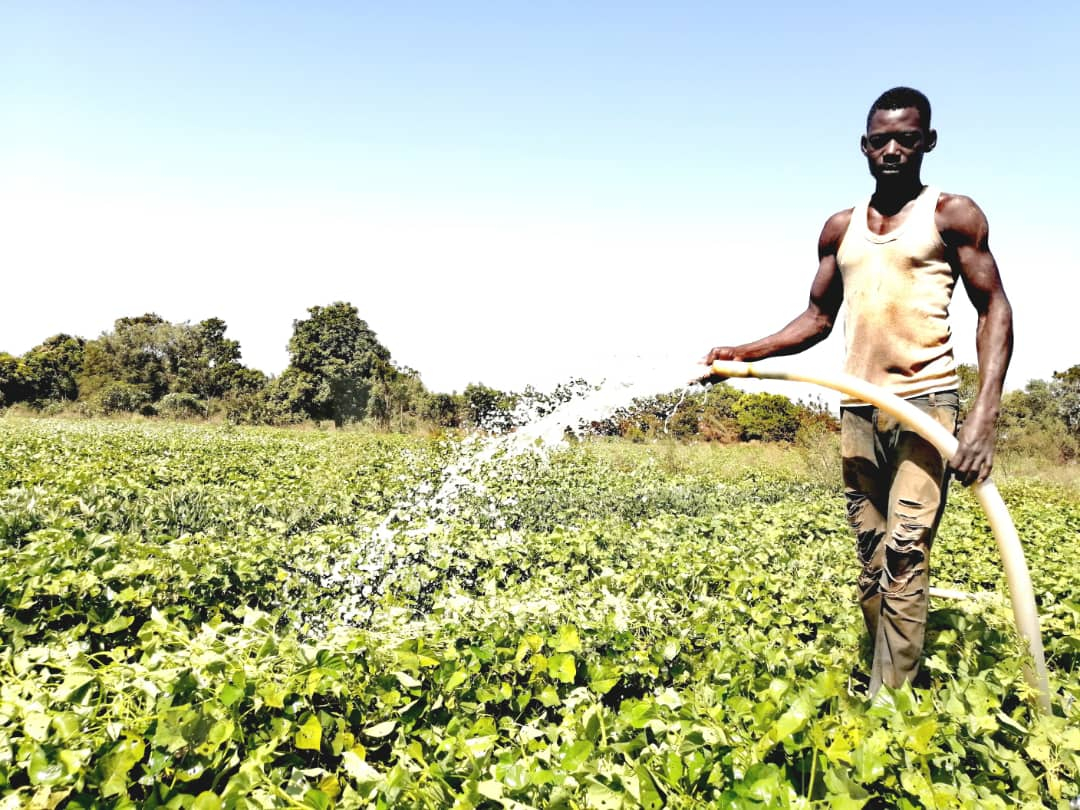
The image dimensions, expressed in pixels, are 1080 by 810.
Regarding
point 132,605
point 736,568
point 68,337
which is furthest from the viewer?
point 68,337

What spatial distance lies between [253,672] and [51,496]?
4.01m

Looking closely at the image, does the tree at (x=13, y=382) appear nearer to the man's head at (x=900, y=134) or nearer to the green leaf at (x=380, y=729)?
the green leaf at (x=380, y=729)

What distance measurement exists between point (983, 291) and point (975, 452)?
1.75 feet

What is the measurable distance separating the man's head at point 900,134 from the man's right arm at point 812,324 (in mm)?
323

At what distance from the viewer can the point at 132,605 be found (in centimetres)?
312

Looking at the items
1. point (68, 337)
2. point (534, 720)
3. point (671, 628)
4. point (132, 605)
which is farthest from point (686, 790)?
point (68, 337)

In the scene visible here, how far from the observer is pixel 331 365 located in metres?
35.8

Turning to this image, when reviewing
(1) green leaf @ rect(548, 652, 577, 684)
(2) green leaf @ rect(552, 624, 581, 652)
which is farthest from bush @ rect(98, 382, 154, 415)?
(1) green leaf @ rect(548, 652, 577, 684)

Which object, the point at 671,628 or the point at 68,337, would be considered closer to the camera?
the point at 671,628

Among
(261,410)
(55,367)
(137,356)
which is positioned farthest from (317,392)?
(55,367)

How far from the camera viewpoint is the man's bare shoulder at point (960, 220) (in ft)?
7.23

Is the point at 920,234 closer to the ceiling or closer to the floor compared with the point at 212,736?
closer to the ceiling

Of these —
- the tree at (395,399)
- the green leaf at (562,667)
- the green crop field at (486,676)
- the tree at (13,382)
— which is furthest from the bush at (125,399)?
the green leaf at (562,667)

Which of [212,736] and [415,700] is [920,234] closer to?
[415,700]
